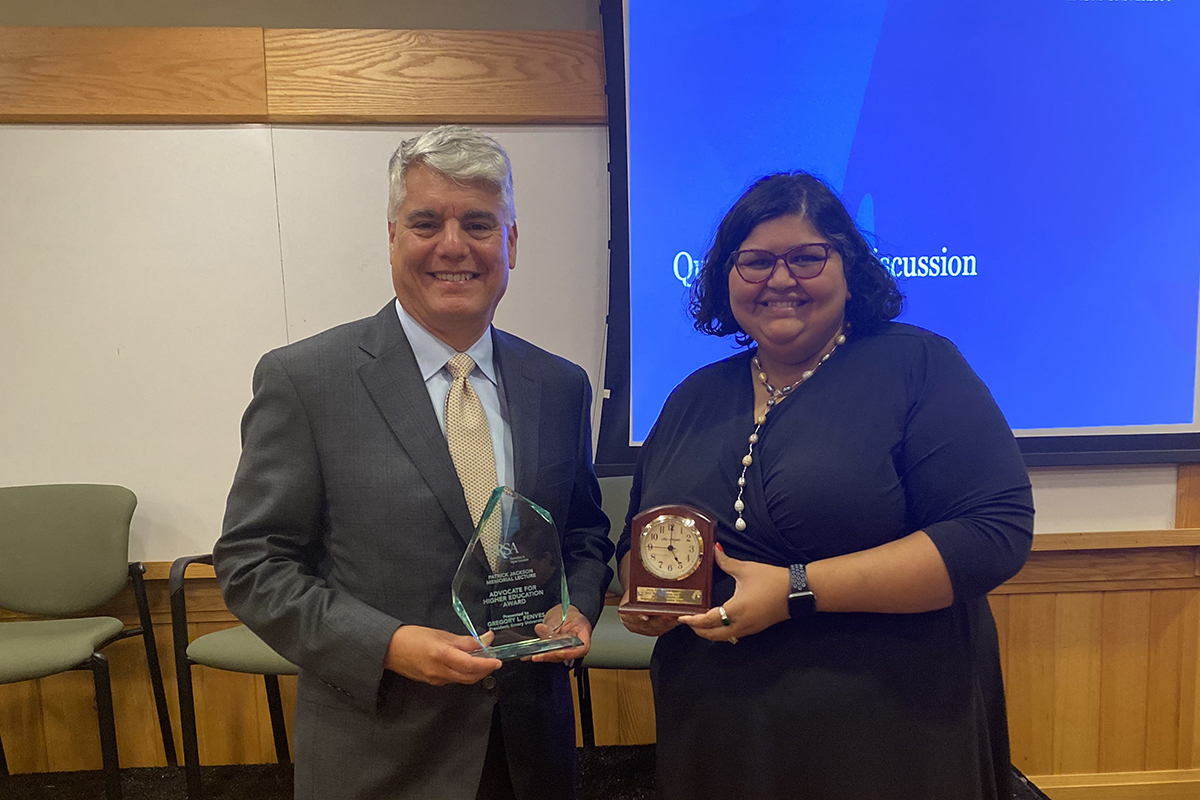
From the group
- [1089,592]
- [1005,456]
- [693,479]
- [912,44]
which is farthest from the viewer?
[1089,592]

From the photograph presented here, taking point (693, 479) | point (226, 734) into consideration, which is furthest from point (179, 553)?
point (693, 479)

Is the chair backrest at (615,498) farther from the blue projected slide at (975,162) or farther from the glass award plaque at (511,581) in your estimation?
the glass award plaque at (511,581)

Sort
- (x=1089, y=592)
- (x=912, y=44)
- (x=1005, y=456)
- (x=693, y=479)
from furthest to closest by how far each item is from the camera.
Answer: (x=1089, y=592) < (x=912, y=44) < (x=693, y=479) < (x=1005, y=456)

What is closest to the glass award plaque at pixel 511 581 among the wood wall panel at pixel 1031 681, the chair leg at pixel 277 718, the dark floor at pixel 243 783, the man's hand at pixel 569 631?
the man's hand at pixel 569 631

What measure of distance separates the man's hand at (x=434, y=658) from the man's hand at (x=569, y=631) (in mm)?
105

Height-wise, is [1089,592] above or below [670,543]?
below

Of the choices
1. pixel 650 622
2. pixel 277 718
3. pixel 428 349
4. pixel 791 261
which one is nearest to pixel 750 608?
pixel 650 622

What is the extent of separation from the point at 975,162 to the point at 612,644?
204 cm

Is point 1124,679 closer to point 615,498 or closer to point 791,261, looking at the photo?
point 615,498

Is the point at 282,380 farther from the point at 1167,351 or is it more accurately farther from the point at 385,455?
the point at 1167,351

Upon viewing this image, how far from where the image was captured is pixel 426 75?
8.53ft

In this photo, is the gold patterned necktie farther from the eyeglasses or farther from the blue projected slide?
the blue projected slide

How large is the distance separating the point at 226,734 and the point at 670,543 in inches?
98.7

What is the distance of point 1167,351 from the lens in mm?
2572
